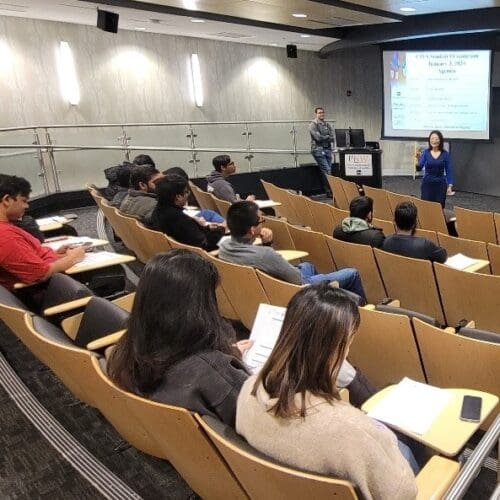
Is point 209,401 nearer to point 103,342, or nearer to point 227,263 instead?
point 103,342

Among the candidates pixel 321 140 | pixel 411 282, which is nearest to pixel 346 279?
pixel 411 282

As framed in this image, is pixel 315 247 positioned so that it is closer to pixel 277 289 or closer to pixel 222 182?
pixel 277 289

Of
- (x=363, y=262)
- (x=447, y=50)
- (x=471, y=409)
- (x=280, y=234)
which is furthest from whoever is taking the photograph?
(x=447, y=50)

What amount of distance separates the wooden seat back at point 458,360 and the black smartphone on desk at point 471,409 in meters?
0.30

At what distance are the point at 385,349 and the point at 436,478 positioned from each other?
0.91 m

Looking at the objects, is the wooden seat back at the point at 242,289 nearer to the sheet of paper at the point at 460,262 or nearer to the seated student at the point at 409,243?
the seated student at the point at 409,243

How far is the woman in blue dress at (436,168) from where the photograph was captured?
6129mm

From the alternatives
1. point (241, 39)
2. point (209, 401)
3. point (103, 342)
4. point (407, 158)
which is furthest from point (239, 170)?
point (209, 401)

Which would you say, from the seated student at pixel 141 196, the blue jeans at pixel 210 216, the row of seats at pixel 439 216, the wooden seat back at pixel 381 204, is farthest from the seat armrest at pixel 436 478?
the wooden seat back at pixel 381 204

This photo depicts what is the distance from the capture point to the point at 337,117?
12836mm

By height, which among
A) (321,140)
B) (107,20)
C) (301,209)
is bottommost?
(301,209)

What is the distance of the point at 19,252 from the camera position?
9.16 feet

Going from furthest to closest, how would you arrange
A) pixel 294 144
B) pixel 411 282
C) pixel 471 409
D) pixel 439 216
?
pixel 294 144 < pixel 439 216 < pixel 411 282 < pixel 471 409

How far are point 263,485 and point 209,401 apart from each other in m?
0.30
